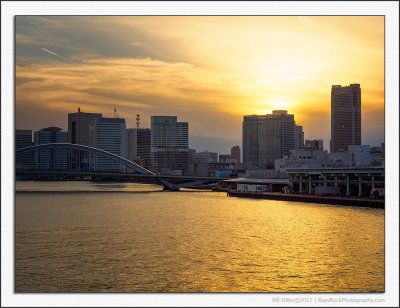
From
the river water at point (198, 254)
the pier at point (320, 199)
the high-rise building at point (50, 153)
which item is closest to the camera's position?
the river water at point (198, 254)

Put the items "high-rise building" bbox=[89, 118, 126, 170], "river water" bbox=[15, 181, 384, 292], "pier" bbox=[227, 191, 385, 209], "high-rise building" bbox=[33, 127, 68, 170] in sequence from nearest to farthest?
"river water" bbox=[15, 181, 384, 292] → "pier" bbox=[227, 191, 385, 209] → "high-rise building" bbox=[33, 127, 68, 170] → "high-rise building" bbox=[89, 118, 126, 170]

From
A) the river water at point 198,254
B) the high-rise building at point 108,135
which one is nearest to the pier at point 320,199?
the river water at point 198,254

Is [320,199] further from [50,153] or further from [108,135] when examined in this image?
[108,135]

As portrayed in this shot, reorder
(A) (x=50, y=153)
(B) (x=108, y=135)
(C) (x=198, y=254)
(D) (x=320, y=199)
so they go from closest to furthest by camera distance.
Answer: (C) (x=198, y=254), (D) (x=320, y=199), (A) (x=50, y=153), (B) (x=108, y=135)

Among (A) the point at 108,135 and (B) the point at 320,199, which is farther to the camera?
(A) the point at 108,135

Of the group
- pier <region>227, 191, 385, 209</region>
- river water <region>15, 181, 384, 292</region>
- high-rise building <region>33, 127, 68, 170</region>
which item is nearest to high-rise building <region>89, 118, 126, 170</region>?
high-rise building <region>33, 127, 68, 170</region>

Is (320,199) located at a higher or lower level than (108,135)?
lower

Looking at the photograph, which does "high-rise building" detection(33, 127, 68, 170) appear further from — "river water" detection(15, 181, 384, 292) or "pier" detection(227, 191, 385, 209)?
"river water" detection(15, 181, 384, 292)

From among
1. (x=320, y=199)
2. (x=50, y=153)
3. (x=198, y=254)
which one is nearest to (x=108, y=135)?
(x=50, y=153)

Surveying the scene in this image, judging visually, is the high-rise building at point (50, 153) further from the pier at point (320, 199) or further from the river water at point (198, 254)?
the river water at point (198, 254)
